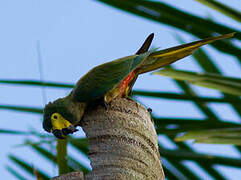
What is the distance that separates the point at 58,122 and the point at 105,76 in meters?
0.37

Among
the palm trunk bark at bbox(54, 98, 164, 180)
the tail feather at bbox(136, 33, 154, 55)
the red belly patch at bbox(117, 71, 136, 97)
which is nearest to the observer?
the palm trunk bark at bbox(54, 98, 164, 180)

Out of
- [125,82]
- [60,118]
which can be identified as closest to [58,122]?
[60,118]

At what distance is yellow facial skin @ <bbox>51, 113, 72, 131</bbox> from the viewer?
258cm

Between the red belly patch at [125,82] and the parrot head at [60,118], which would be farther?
the red belly patch at [125,82]

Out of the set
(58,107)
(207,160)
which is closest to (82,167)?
(58,107)

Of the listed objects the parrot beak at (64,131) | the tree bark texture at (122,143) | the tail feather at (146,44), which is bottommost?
the tree bark texture at (122,143)

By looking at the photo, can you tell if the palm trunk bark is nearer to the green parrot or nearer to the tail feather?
the green parrot

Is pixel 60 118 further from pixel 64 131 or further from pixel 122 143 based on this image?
pixel 122 143

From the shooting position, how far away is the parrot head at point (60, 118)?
8.35ft

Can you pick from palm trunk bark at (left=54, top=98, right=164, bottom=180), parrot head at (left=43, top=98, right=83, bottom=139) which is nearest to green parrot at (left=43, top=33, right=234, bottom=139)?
parrot head at (left=43, top=98, right=83, bottom=139)

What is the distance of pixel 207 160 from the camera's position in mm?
2434

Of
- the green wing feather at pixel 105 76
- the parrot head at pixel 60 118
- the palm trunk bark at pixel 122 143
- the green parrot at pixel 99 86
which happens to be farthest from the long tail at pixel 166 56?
the palm trunk bark at pixel 122 143

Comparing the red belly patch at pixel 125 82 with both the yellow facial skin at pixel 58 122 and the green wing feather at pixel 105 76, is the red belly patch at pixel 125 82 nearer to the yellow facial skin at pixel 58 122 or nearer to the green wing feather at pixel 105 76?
the green wing feather at pixel 105 76

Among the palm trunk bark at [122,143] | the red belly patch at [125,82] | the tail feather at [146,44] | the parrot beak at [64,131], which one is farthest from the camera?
the tail feather at [146,44]
